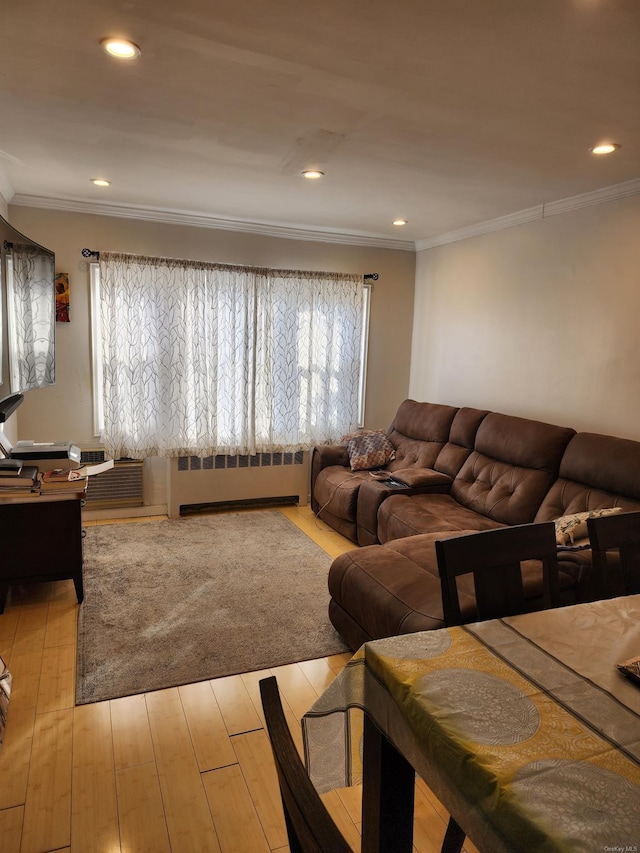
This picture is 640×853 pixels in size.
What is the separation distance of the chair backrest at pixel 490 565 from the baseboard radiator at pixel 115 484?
3.54 m

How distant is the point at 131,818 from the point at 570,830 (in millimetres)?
1490

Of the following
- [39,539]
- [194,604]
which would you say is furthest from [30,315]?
[194,604]

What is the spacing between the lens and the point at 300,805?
0.66 metres

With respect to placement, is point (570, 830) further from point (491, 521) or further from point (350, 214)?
point (350, 214)

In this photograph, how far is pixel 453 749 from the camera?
0.99m

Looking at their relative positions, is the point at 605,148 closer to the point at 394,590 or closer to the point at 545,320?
the point at 545,320

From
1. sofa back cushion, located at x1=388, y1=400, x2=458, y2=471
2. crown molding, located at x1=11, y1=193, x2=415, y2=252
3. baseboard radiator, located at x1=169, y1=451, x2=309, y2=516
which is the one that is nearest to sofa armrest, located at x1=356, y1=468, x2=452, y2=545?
sofa back cushion, located at x1=388, y1=400, x2=458, y2=471

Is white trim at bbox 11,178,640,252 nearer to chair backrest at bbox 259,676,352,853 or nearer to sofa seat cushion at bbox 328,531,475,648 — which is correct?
sofa seat cushion at bbox 328,531,475,648

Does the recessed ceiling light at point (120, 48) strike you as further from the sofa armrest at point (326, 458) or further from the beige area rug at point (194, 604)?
the sofa armrest at point (326, 458)

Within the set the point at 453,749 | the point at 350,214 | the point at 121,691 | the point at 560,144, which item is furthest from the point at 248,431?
the point at 453,749

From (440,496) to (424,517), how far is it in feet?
1.79

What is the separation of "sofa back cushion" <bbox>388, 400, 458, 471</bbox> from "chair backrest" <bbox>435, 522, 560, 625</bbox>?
2723 mm

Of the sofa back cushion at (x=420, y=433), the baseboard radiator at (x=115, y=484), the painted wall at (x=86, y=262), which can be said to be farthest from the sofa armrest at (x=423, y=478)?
the baseboard radiator at (x=115, y=484)

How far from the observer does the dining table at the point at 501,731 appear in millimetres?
864
